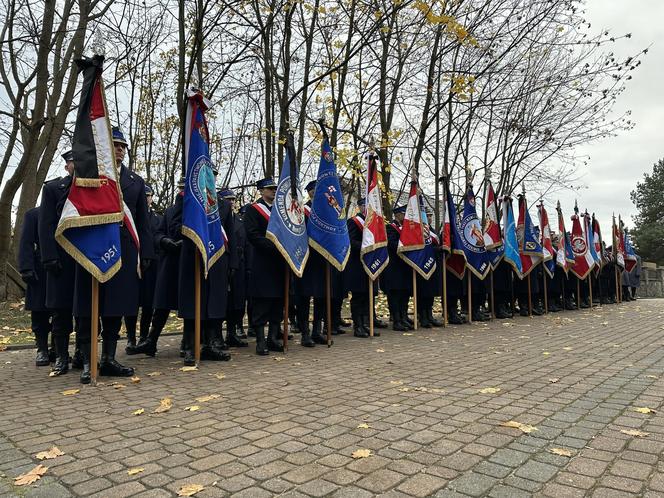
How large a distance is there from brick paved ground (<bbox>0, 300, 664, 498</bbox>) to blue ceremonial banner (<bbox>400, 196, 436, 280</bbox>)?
3.23m

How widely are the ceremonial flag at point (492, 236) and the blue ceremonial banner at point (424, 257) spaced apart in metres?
1.87

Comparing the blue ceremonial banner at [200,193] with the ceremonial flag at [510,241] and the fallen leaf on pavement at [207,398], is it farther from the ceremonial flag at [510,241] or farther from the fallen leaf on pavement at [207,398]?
the ceremonial flag at [510,241]

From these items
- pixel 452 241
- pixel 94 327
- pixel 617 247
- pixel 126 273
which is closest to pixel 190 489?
pixel 94 327

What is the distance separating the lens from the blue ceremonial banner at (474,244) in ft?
34.9

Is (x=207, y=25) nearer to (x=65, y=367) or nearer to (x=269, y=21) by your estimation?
(x=269, y=21)

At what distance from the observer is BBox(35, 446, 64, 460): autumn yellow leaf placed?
3.01 meters

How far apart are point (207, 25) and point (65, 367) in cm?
910

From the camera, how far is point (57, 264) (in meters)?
5.23

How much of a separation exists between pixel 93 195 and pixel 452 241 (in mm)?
7239

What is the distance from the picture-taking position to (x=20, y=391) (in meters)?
4.86

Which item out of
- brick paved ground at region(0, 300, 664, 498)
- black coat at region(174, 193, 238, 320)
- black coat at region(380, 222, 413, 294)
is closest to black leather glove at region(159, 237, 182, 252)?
A: black coat at region(174, 193, 238, 320)

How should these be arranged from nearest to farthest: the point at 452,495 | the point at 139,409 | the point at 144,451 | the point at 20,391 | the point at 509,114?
the point at 452,495 < the point at 144,451 < the point at 139,409 < the point at 20,391 < the point at 509,114

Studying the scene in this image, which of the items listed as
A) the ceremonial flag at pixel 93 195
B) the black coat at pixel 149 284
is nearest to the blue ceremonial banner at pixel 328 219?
the black coat at pixel 149 284

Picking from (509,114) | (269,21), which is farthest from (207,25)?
(509,114)
